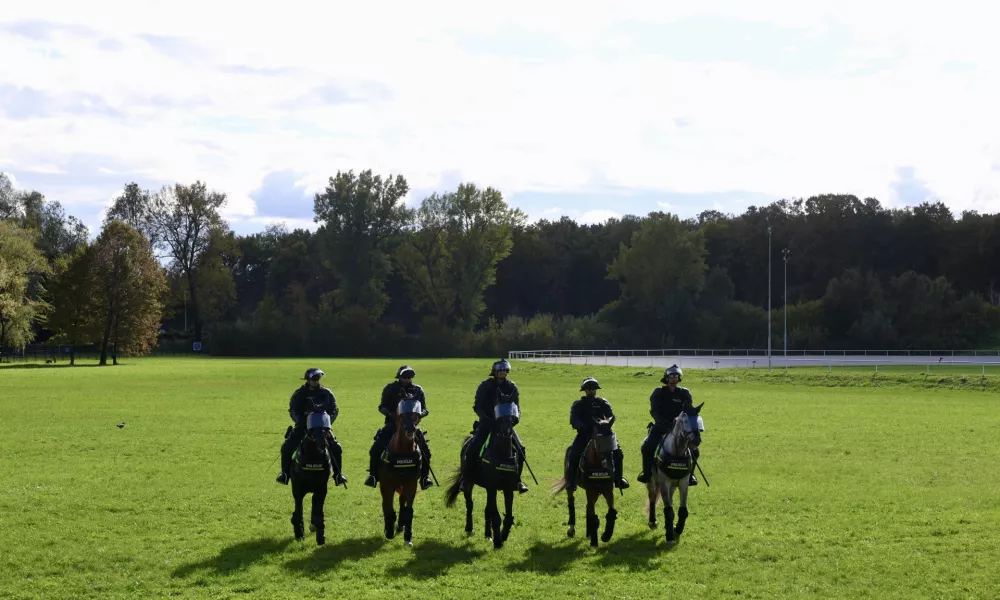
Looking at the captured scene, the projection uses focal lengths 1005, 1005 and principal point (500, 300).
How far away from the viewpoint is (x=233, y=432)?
2856 cm

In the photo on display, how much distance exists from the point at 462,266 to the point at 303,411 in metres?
102

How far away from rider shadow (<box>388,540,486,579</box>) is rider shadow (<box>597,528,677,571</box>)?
1723mm

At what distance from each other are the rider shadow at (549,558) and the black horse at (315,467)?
2936mm

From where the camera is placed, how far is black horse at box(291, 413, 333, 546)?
13672 millimetres

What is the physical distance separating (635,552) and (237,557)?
5355mm

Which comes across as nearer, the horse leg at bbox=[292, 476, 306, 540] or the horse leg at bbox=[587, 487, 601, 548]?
the horse leg at bbox=[587, 487, 601, 548]

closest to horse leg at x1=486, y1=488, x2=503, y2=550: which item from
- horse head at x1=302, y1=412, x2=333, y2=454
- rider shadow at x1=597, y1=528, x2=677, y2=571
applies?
Answer: rider shadow at x1=597, y1=528, x2=677, y2=571

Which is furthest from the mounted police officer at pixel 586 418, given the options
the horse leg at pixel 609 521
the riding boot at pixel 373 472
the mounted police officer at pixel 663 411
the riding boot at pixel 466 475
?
the riding boot at pixel 373 472

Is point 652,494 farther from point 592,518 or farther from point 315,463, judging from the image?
point 315,463

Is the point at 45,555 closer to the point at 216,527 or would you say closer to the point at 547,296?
the point at 216,527

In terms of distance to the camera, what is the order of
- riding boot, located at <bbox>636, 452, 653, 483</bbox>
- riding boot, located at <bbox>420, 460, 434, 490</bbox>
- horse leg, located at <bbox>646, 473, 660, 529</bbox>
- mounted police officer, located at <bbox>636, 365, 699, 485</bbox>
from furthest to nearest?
horse leg, located at <bbox>646, 473, 660, 529</bbox> → riding boot, located at <bbox>636, 452, 653, 483</bbox> → mounted police officer, located at <bbox>636, 365, 699, 485</bbox> → riding boot, located at <bbox>420, 460, 434, 490</bbox>

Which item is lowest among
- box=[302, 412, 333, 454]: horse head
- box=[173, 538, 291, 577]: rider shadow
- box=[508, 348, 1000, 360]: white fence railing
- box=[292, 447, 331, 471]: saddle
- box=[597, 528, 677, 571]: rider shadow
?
box=[173, 538, 291, 577]: rider shadow

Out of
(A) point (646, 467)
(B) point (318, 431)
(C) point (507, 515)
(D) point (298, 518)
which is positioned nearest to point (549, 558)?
(C) point (507, 515)

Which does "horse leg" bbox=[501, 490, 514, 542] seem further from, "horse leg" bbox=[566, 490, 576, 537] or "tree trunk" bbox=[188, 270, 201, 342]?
"tree trunk" bbox=[188, 270, 201, 342]
